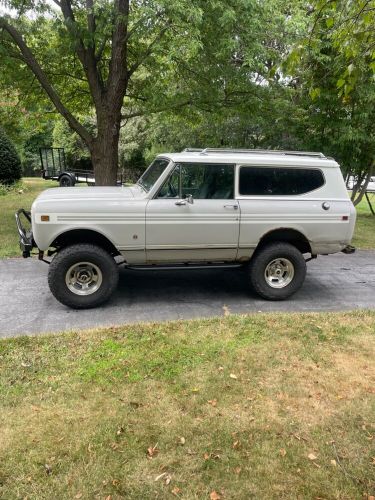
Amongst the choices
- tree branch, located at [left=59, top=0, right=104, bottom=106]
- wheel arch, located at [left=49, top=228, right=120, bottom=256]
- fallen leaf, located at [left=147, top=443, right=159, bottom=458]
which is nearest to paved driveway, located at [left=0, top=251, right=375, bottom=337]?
wheel arch, located at [left=49, top=228, right=120, bottom=256]

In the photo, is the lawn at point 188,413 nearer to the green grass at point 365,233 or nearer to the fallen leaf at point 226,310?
the fallen leaf at point 226,310

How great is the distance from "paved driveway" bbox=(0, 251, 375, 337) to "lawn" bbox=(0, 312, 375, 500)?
0.48 meters

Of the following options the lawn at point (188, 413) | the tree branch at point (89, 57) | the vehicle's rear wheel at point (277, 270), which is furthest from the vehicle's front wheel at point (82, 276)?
the tree branch at point (89, 57)

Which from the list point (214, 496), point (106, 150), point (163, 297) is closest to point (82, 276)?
point (163, 297)

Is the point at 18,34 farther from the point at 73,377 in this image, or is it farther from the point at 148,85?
the point at 73,377

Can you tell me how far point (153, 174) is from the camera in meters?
5.83

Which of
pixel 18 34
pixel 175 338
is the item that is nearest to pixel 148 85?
pixel 18 34

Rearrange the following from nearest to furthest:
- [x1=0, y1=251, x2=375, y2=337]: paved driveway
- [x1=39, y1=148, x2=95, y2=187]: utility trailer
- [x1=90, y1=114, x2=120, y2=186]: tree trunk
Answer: [x1=0, y1=251, x2=375, y2=337]: paved driveway, [x1=90, y1=114, x2=120, y2=186]: tree trunk, [x1=39, y1=148, x2=95, y2=187]: utility trailer

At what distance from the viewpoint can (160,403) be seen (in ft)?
11.2

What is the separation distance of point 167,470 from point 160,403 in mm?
677

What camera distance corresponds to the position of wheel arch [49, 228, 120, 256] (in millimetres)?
5242

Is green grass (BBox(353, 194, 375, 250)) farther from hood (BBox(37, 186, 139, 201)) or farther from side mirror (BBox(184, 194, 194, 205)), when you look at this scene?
hood (BBox(37, 186, 139, 201))

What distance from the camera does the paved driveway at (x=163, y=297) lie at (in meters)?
4.98

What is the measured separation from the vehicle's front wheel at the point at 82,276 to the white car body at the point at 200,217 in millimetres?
234
